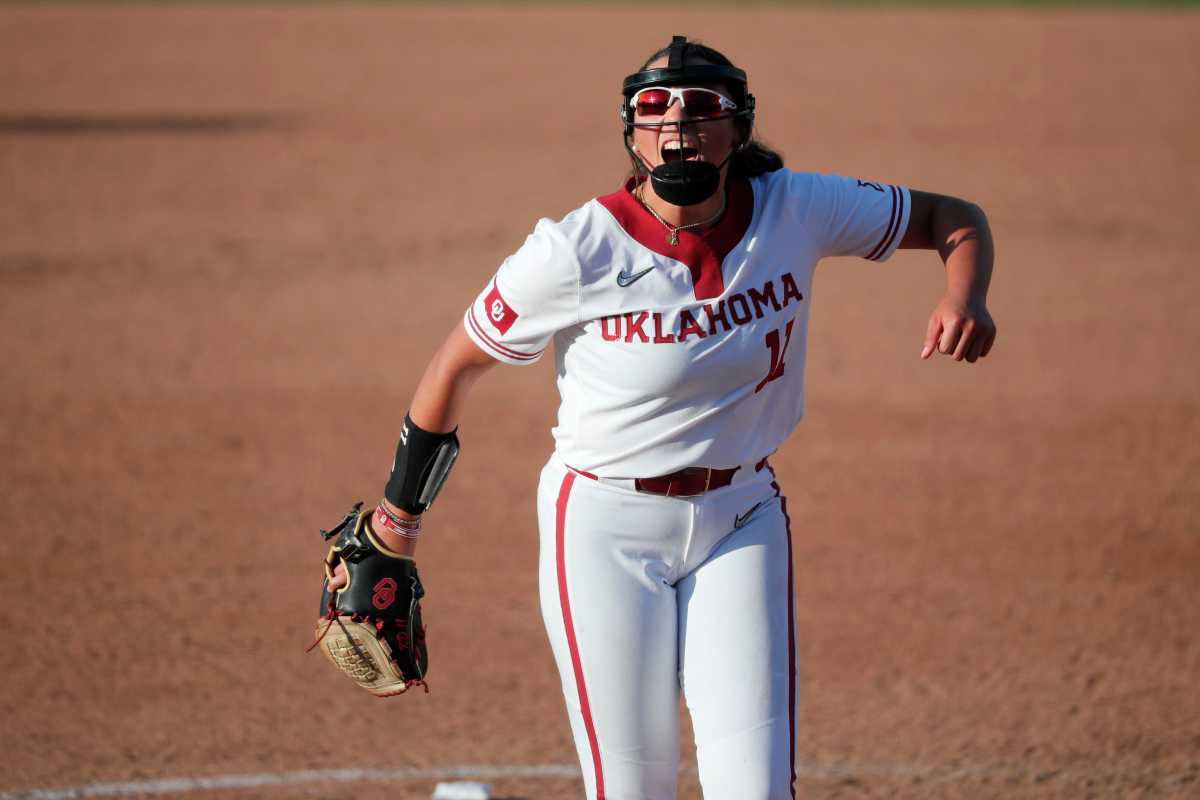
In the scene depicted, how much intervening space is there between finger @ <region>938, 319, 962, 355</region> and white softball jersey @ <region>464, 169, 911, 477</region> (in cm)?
37

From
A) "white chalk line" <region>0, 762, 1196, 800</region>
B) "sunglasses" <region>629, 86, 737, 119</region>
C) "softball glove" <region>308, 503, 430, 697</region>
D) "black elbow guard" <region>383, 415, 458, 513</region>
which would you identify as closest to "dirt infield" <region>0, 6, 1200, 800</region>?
"white chalk line" <region>0, 762, 1196, 800</region>

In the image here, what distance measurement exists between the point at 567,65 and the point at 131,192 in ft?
30.4

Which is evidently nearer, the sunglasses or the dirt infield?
the sunglasses

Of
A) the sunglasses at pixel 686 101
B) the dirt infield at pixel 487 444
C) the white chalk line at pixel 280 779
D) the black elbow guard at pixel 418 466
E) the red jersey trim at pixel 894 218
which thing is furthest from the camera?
the dirt infield at pixel 487 444

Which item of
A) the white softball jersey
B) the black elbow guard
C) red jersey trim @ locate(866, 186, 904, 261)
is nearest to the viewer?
the white softball jersey

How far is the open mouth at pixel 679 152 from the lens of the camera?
3.34 m

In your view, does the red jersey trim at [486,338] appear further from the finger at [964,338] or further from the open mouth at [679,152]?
A: the finger at [964,338]

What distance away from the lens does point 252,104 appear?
18.4 metres

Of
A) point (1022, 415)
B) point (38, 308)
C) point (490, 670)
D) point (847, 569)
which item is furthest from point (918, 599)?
point (38, 308)

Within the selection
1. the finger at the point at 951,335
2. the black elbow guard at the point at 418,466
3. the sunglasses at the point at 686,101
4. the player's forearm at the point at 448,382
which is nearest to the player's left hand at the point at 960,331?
the finger at the point at 951,335

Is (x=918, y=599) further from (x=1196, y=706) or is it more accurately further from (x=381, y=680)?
(x=381, y=680)

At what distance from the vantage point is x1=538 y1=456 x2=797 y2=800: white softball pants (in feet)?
10.9

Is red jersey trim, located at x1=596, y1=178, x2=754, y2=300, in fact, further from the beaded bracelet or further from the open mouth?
the beaded bracelet

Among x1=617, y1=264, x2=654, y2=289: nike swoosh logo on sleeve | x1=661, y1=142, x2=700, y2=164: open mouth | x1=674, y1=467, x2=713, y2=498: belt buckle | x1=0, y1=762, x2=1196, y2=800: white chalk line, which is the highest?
x1=661, y1=142, x2=700, y2=164: open mouth
